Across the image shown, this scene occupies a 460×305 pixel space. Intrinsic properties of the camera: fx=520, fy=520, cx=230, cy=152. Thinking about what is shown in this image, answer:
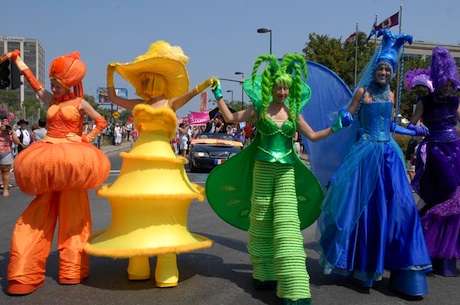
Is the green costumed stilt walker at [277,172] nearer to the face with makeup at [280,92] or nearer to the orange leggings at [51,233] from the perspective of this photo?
the face with makeup at [280,92]

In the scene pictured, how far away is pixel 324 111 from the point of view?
17.3 ft

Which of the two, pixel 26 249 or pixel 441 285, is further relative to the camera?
pixel 441 285

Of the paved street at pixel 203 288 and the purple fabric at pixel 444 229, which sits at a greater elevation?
the purple fabric at pixel 444 229

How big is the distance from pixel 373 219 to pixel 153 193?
186cm

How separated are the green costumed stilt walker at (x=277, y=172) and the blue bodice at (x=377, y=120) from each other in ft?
1.45

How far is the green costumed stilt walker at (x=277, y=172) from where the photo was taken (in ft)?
13.2

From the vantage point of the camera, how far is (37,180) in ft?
13.9

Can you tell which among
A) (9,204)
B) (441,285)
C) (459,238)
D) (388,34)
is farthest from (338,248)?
(9,204)

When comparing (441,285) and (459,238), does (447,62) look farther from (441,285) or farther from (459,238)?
(441,285)

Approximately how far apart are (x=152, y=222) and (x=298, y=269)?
1.25m

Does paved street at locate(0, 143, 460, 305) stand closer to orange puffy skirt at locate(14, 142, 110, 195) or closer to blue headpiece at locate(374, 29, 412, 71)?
orange puffy skirt at locate(14, 142, 110, 195)

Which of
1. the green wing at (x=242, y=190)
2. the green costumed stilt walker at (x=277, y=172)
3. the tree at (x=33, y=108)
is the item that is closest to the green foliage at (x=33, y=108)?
the tree at (x=33, y=108)

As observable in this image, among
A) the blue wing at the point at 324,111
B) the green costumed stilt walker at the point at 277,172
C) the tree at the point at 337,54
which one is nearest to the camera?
the green costumed stilt walker at the point at 277,172

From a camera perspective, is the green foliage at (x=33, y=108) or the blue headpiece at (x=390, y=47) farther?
the green foliage at (x=33, y=108)
